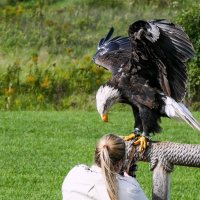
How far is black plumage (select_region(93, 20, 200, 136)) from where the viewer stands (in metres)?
6.90

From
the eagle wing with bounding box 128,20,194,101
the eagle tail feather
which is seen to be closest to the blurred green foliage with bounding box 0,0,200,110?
the eagle wing with bounding box 128,20,194,101

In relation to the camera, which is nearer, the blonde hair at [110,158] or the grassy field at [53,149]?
the blonde hair at [110,158]

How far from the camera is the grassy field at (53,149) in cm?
869

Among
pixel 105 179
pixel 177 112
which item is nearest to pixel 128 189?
pixel 105 179

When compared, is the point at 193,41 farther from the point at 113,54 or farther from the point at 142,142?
the point at 142,142

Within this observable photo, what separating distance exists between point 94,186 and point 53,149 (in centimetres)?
562

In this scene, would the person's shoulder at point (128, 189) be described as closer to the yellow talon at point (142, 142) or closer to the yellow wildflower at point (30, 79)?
the yellow talon at point (142, 142)

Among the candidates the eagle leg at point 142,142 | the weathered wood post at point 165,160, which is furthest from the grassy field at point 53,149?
the weathered wood post at point 165,160

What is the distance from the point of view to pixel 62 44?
19672 mm

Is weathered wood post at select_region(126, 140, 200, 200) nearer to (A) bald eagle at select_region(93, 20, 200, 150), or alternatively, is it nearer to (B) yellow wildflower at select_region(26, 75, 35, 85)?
(A) bald eagle at select_region(93, 20, 200, 150)

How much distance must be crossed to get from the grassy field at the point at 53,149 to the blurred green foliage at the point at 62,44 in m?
1.51

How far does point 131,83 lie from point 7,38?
42.8 ft

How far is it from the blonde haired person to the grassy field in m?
3.17

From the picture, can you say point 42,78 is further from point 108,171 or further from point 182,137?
point 108,171
